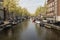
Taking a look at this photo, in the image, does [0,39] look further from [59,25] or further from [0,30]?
[59,25]

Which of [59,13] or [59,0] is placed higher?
[59,0]

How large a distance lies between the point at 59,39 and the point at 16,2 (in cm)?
5409

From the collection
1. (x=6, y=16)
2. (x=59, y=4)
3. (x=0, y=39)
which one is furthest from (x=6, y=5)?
(x=0, y=39)

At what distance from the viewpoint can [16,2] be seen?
88125 mm

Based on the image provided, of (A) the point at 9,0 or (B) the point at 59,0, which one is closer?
(A) the point at 9,0

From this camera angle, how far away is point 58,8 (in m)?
112

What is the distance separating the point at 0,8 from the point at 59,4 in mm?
32275

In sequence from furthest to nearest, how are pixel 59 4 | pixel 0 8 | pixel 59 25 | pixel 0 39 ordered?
1. pixel 59 4
2. pixel 0 8
3. pixel 59 25
4. pixel 0 39

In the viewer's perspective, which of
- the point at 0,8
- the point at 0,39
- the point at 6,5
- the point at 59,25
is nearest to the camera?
the point at 0,39

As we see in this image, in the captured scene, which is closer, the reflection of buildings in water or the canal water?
the reflection of buildings in water

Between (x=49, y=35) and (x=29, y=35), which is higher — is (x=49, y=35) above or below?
above

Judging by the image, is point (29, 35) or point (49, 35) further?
point (29, 35)

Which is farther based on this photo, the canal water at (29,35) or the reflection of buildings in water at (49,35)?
the canal water at (29,35)

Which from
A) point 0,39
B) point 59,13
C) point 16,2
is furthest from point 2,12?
point 0,39
